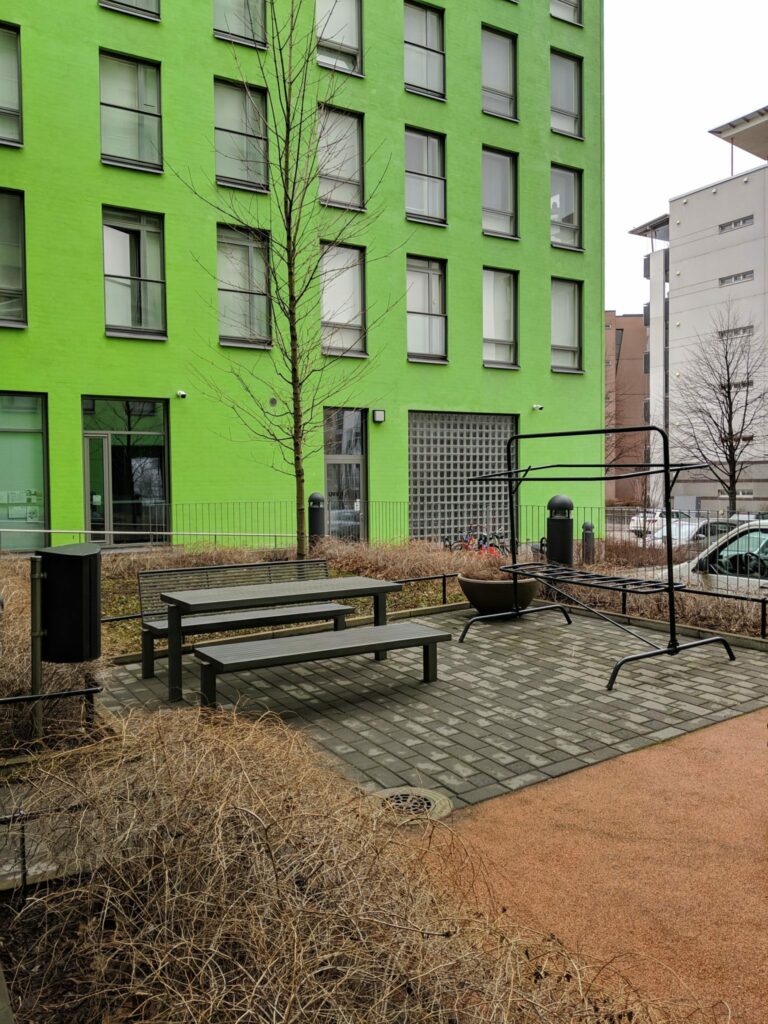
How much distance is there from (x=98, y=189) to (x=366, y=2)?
863 centimetres

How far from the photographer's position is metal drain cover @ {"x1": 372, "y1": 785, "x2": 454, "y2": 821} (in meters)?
3.96

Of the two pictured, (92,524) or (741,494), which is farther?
(741,494)

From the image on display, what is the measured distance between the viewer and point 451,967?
2.14 metres

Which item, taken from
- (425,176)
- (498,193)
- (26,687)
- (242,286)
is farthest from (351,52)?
(26,687)

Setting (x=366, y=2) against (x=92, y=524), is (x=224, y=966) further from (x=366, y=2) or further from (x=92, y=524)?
(x=366, y=2)

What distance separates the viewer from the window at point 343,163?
18109 mm

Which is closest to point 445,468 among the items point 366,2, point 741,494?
point 366,2

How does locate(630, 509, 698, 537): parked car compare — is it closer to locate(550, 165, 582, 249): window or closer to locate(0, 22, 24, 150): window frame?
locate(550, 165, 582, 249): window

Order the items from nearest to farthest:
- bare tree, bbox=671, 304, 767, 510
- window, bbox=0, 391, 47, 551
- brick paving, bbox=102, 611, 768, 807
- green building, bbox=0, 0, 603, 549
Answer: brick paving, bbox=102, 611, 768, 807 < window, bbox=0, 391, 47, 551 < green building, bbox=0, 0, 603, 549 < bare tree, bbox=671, 304, 767, 510

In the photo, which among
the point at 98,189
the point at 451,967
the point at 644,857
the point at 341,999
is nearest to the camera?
the point at 341,999

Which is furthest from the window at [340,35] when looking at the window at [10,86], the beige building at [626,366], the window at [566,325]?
the beige building at [626,366]

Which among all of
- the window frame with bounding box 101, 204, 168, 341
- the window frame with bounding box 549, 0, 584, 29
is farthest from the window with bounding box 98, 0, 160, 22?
the window frame with bounding box 549, 0, 584, 29

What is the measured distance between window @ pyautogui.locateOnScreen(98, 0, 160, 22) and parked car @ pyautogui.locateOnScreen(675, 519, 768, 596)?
51.2ft

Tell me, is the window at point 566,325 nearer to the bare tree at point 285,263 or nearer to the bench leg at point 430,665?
the bare tree at point 285,263
